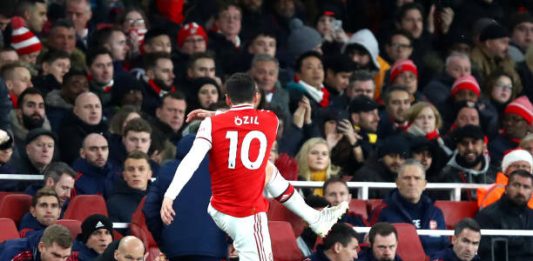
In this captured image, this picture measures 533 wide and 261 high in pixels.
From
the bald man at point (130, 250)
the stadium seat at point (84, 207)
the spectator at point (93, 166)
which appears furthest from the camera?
the spectator at point (93, 166)

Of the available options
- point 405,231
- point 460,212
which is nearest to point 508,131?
point 460,212

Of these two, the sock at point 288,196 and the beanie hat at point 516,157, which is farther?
the beanie hat at point 516,157

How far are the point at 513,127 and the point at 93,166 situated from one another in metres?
4.99

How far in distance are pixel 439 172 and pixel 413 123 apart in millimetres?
726

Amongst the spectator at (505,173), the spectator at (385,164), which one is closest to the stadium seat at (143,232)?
the spectator at (385,164)

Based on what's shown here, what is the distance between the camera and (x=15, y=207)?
1403 cm

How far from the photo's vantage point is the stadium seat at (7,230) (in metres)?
13.4

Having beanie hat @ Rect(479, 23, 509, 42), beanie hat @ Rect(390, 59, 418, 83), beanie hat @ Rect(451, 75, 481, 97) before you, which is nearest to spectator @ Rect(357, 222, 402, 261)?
beanie hat @ Rect(451, 75, 481, 97)

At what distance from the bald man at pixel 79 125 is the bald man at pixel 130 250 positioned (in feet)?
10.0

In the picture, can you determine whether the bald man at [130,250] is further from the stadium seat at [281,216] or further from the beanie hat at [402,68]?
the beanie hat at [402,68]

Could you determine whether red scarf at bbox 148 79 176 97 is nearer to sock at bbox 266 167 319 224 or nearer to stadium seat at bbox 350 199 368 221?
stadium seat at bbox 350 199 368 221

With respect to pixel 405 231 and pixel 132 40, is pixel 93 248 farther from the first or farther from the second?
pixel 132 40

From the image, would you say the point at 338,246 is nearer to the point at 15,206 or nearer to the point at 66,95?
the point at 15,206

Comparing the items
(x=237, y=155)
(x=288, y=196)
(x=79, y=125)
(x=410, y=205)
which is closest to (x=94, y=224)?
(x=288, y=196)
